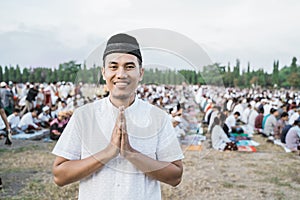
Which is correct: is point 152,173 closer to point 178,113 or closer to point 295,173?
point 178,113

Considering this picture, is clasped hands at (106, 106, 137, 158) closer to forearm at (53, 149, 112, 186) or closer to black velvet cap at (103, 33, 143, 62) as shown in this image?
forearm at (53, 149, 112, 186)

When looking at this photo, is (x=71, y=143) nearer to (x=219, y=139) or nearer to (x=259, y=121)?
(x=219, y=139)

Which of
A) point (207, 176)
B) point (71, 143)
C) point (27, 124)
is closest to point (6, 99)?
point (27, 124)

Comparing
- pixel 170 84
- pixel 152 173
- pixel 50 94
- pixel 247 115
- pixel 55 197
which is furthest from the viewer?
pixel 50 94

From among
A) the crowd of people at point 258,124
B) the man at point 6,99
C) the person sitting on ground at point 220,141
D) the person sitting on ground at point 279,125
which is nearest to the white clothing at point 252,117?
the crowd of people at point 258,124

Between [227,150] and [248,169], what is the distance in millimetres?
1440

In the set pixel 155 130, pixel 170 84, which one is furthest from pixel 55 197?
pixel 155 130

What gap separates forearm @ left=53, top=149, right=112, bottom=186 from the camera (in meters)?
1.07

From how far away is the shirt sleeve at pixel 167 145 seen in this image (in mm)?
1162

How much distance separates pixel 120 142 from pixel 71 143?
0.60 ft

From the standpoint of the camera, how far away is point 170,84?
158 centimetres

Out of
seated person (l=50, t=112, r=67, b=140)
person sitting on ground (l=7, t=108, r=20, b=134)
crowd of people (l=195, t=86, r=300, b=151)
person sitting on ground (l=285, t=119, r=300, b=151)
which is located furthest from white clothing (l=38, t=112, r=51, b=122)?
person sitting on ground (l=285, t=119, r=300, b=151)

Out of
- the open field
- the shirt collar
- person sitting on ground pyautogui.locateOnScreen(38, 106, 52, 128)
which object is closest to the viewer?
the shirt collar

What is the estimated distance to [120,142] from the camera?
104cm
